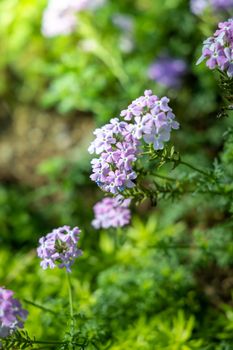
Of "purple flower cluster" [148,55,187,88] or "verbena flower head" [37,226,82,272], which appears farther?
"purple flower cluster" [148,55,187,88]

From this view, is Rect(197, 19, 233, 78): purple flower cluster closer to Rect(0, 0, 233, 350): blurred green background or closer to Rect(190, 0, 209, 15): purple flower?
Rect(0, 0, 233, 350): blurred green background

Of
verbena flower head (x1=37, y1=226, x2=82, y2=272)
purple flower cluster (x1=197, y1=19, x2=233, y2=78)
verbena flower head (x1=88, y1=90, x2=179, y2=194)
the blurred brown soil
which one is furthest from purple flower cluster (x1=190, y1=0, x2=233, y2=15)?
verbena flower head (x1=37, y1=226, x2=82, y2=272)

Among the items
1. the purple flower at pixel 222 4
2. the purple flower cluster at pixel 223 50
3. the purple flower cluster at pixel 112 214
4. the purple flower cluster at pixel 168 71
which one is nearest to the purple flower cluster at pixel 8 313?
the purple flower cluster at pixel 112 214

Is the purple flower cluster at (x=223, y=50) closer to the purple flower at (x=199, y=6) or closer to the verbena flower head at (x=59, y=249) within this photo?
the verbena flower head at (x=59, y=249)

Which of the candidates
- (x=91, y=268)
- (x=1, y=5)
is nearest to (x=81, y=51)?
(x=1, y=5)

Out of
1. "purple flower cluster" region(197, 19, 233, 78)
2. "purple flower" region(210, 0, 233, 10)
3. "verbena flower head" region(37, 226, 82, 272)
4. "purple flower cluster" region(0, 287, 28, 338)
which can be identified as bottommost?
"purple flower cluster" region(0, 287, 28, 338)

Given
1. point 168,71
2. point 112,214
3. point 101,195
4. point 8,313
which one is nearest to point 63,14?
point 168,71

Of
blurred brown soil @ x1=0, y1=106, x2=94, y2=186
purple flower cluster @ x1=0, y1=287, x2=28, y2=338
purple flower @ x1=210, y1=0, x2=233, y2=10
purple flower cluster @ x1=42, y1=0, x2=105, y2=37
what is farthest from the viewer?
blurred brown soil @ x1=0, y1=106, x2=94, y2=186
